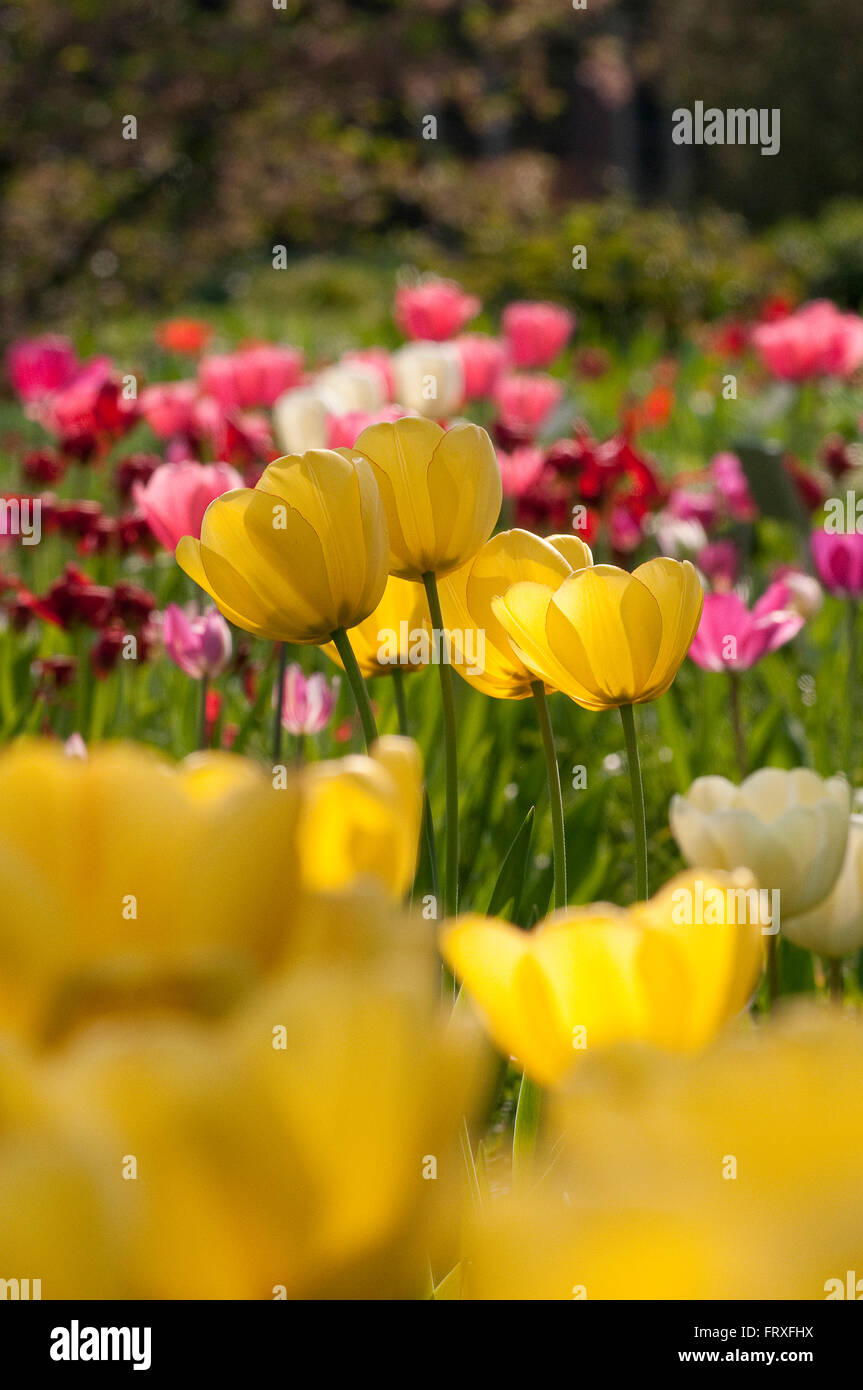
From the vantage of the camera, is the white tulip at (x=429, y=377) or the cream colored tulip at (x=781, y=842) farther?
the white tulip at (x=429, y=377)

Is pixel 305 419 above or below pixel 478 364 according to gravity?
below

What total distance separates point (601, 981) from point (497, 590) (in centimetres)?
43

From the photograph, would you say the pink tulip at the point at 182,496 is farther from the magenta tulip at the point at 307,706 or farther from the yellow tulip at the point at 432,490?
the yellow tulip at the point at 432,490

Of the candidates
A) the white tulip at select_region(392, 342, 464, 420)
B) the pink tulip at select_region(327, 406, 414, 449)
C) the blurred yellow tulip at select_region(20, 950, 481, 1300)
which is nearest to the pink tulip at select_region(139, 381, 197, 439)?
the white tulip at select_region(392, 342, 464, 420)

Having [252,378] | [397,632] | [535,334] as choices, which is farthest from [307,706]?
[535,334]

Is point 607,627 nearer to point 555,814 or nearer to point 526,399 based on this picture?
point 555,814

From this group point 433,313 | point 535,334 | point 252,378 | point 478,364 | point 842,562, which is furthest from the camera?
point 535,334

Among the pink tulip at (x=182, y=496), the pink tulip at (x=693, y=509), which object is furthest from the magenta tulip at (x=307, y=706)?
the pink tulip at (x=693, y=509)

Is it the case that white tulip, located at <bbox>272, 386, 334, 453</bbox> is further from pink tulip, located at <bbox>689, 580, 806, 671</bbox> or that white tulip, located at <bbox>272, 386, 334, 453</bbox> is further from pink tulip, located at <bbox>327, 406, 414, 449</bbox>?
pink tulip, located at <bbox>689, 580, 806, 671</bbox>

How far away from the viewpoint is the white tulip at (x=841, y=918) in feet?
3.14

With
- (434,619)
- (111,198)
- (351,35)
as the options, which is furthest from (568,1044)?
(111,198)

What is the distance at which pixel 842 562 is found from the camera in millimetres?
1895

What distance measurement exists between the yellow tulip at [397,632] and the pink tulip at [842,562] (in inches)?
41.1

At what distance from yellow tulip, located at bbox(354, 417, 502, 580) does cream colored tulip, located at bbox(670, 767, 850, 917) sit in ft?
0.69
